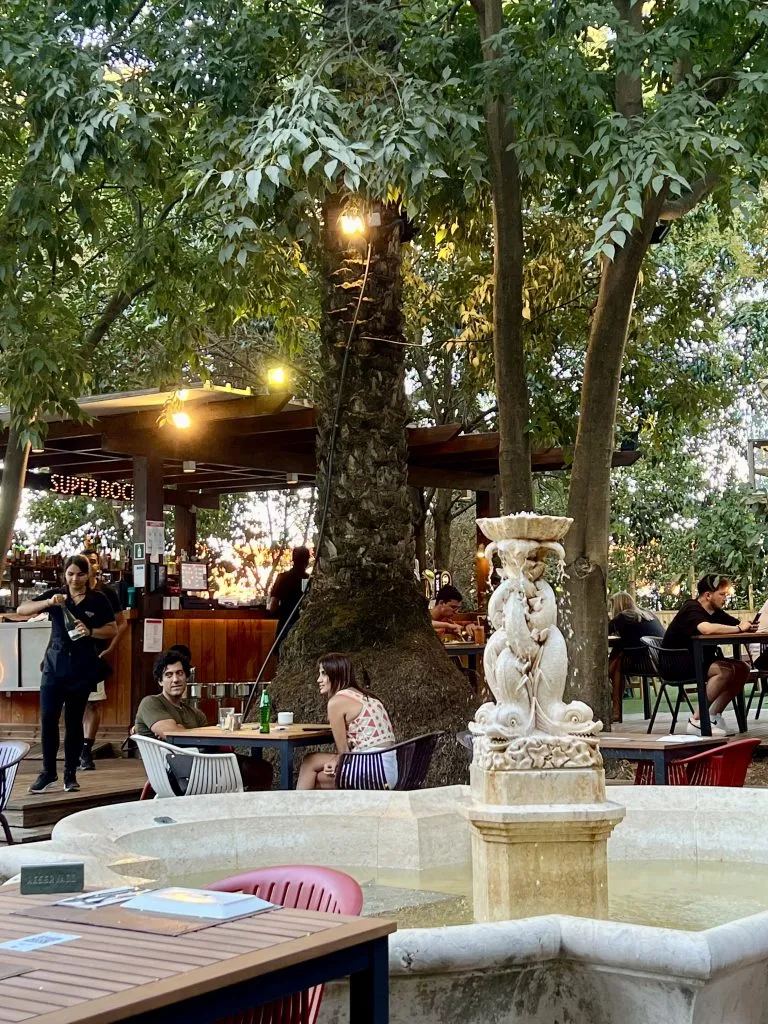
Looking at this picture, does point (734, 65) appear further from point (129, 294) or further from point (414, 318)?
point (414, 318)

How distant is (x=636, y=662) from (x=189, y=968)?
37.3 feet

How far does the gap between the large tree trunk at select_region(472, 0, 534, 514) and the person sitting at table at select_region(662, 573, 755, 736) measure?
314cm

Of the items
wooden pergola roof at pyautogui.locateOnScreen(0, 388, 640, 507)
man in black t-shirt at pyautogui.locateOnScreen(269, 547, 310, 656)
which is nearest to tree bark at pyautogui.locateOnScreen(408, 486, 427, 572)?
wooden pergola roof at pyautogui.locateOnScreen(0, 388, 640, 507)

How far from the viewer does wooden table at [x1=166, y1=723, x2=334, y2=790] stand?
7.69m

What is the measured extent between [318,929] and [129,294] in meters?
8.87

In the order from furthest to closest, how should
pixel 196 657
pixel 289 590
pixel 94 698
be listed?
pixel 196 657
pixel 289 590
pixel 94 698

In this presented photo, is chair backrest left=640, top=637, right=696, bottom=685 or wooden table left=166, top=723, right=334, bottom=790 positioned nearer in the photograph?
wooden table left=166, top=723, right=334, bottom=790

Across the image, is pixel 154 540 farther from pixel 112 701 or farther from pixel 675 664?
pixel 675 664

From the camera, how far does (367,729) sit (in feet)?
24.6

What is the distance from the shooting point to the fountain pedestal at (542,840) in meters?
4.64

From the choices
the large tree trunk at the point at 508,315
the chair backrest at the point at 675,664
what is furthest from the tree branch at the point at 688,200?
the chair backrest at the point at 675,664

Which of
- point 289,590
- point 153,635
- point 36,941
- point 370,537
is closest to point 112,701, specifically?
point 153,635

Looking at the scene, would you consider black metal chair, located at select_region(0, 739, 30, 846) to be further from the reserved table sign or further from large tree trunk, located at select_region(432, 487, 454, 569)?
large tree trunk, located at select_region(432, 487, 454, 569)

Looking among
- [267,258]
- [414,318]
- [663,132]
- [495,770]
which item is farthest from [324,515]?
[414,318]
